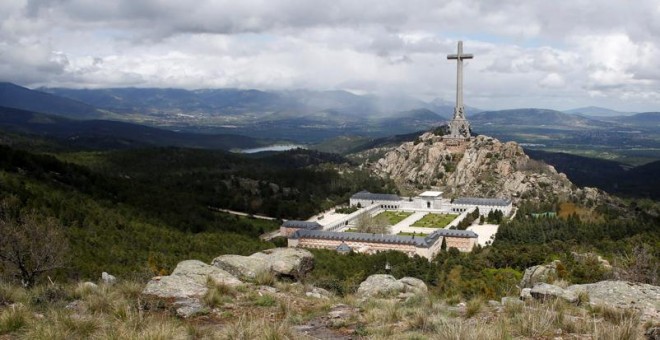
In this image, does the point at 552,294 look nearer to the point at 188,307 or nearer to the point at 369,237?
the point at 188,307

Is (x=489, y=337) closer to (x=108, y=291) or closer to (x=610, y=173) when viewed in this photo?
(x=108, y=291)

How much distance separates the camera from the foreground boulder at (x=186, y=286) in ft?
38.6

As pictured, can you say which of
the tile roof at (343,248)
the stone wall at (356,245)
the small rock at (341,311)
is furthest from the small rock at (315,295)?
the stone wall at (356,245)

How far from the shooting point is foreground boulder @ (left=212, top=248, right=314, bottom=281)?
1620 centimetres

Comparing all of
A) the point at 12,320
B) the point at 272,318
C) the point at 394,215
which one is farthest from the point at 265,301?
the point at 394,215

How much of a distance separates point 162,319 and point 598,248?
55.7m

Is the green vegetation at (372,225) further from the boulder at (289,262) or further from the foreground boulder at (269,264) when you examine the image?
the foreground boulder at (269,264)

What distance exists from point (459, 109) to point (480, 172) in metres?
19.1

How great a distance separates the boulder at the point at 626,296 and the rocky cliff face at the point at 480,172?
8835 cm

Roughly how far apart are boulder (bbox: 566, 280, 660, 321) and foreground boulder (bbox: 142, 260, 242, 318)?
867 cm

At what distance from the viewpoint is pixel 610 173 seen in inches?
7441

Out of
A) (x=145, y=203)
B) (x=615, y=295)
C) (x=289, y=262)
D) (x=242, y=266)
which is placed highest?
(x=615, y=295)

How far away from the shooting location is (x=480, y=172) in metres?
108

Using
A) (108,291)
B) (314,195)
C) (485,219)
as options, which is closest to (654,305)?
(108,291)
